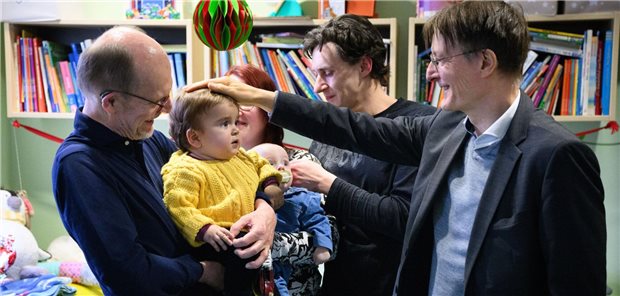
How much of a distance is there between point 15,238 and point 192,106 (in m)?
1.71

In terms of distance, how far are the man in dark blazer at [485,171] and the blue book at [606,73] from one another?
5.08ft

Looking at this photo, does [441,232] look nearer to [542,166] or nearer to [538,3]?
[542,166]

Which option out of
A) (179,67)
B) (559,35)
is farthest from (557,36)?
(179,67)

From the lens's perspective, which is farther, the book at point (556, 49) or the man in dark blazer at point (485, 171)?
the book at point (556, 49)

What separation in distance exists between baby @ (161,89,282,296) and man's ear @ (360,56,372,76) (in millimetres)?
509

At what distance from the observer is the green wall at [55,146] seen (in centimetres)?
316

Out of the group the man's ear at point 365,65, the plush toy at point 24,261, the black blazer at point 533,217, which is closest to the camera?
the black blazer at point 533,217

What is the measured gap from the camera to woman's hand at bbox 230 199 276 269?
4.95 feet

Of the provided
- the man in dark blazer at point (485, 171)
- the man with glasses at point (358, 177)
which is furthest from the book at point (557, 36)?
the man in dark blazer at point (485, 171)

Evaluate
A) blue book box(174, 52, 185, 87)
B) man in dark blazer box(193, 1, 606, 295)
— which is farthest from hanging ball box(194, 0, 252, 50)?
blue book box(174, 52, 185, 87)

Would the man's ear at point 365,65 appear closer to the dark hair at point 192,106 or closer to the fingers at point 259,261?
the dark hair at point 192,106

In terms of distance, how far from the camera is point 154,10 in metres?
3.12

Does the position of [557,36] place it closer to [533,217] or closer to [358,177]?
[358,177]

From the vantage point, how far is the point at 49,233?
11.3 feet
